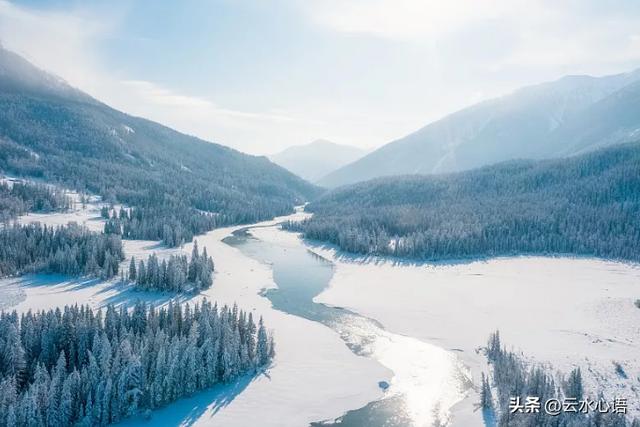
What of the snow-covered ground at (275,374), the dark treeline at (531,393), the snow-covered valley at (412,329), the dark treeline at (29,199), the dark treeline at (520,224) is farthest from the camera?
the dark treeline at (29,199)

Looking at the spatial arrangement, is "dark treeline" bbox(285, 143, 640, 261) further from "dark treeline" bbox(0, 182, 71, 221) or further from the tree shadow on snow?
"dark treeline" bbox(0, 182, 71, 221)

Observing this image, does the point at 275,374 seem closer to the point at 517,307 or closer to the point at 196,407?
the point at 196,407

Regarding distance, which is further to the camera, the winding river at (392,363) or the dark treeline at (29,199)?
the dark treeline at (29,199)

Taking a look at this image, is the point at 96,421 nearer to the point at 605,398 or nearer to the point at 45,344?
the point at 45,344

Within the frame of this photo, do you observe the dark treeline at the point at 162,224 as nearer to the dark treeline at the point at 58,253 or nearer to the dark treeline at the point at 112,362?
the dark treeline at the point at 58,253

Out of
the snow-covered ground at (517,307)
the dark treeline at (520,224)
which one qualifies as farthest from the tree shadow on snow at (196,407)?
the dark treeline at (520,224)

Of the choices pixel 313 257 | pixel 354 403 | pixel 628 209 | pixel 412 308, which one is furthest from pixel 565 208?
pixel 354 403
